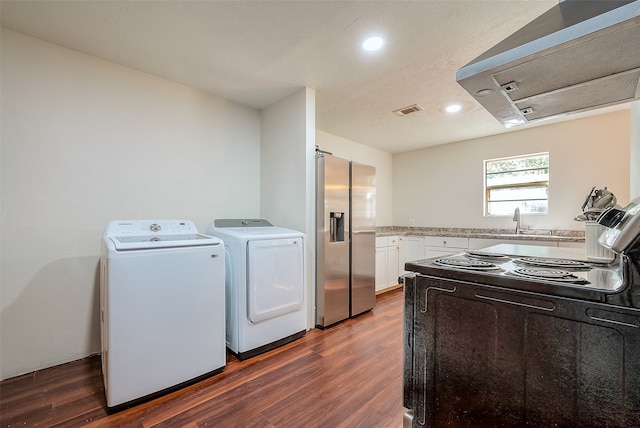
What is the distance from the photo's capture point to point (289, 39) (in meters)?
→ 2.04

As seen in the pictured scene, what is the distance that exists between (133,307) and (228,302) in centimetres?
83

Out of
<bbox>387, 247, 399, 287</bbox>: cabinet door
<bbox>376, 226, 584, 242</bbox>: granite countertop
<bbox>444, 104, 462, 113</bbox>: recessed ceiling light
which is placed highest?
<bbox>444, 104, 462, 113</bbox>: recessed ceiling light

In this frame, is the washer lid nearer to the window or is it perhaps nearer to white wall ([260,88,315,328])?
white wall ([260,88,315,328])

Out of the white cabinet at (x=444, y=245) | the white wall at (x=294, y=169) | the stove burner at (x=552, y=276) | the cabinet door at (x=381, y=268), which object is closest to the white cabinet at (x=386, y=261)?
the cabinet door at (x=381, y=268)

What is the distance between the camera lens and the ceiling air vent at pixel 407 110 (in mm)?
3254

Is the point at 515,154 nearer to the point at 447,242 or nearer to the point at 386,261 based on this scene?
the point at 447,242

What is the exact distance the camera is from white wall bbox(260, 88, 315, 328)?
2865 mm

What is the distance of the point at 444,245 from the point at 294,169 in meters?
2.60

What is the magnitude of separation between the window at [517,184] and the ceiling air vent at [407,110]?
6.08 ft

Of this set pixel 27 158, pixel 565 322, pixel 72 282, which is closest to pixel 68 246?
pixel 72 282

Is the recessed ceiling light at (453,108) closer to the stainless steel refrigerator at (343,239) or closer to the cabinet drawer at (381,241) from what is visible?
the stainless steel refrigerator at (343,239)

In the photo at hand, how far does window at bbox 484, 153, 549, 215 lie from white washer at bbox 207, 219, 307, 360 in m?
3.33

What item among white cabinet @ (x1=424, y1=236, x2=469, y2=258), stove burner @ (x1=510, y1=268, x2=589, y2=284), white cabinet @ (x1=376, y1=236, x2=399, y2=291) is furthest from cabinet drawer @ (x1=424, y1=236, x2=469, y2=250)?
stove burner @ (x1=510, y1=268, x2=589, y2=284)

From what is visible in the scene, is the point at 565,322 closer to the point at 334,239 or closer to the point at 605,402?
the point at 605,402
